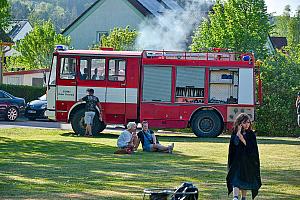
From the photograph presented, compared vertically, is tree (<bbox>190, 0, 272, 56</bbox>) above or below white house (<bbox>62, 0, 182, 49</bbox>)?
below

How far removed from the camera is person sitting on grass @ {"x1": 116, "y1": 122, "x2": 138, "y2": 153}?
77.2 ft

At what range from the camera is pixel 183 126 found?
3097 centimetres

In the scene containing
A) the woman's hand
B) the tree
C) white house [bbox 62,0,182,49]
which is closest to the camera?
the woman's hand

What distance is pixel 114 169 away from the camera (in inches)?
763

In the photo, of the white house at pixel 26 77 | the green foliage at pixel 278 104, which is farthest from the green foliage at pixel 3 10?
the white house at pixel 26 77

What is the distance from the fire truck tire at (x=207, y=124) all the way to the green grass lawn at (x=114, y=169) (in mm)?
2272

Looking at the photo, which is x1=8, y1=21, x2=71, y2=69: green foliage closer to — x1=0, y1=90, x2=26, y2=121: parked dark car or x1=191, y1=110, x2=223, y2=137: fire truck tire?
x1=0, y1=90, x2=26, y2=121: parked dark car

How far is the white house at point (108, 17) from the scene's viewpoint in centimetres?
6869

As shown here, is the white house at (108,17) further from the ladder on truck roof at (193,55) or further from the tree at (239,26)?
the ladder on truck roof at (193,55)

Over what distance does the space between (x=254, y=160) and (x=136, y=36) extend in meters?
45.3

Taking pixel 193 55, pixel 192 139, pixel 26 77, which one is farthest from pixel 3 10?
pixel 26 77

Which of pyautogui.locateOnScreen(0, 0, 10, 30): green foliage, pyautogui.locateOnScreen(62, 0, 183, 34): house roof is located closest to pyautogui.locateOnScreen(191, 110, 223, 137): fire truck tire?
pyautogui.locateOnScreen(0, 0, 10, 30): green foliage

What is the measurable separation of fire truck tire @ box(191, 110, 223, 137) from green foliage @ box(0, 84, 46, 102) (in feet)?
59.8

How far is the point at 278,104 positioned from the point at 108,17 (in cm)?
3734
